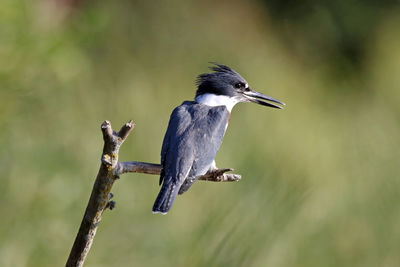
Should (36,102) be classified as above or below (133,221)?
above

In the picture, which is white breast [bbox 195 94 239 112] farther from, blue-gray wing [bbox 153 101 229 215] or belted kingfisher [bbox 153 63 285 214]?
blue-gray wing [bbox 153 101 229 215]

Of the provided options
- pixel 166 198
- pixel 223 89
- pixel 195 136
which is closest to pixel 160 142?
pixel 223 89

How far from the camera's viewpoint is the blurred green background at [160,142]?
9.90 feet

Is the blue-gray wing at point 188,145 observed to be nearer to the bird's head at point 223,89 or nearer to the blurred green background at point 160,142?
the bird's head at point 223,89

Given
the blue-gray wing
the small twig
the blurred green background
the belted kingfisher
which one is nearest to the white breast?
the belted kingfisher

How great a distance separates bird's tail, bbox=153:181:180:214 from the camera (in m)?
1.98

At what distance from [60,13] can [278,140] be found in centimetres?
189

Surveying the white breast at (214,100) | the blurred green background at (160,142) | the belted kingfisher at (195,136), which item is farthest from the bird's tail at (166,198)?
the blurred green background at (160,142)

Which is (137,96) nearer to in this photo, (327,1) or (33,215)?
(33,215)

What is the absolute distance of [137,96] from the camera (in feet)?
12.1

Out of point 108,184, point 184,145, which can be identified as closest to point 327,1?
point 184,145

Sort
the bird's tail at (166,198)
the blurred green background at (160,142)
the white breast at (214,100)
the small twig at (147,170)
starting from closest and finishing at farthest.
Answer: the small twig at (147,170) < the bird's tail at (166,198) < the white breast at (214,100) < the blurred green background at (160,142)

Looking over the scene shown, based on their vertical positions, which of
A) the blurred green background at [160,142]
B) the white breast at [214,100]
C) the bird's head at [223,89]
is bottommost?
the blurred green background at [160,142]

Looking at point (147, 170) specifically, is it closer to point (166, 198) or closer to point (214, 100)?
point (166, 198)
